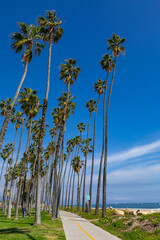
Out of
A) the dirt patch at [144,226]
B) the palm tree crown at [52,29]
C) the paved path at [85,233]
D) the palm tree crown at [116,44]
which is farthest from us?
the palm tree crown at [116,44]

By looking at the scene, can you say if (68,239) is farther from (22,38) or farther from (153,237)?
(22,38)

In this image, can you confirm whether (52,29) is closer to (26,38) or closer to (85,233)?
(26,38)

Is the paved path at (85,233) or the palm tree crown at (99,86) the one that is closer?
the paved path at (85,233)

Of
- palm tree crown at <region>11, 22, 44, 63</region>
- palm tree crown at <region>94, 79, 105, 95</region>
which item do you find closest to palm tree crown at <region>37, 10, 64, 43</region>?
palm tree crown at <region>11, 22, 44, 63</region>

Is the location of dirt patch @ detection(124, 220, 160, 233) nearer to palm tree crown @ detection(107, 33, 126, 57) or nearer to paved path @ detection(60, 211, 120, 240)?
paved path @ detection(60, 211, 120, 240)

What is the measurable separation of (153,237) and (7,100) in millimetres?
30783

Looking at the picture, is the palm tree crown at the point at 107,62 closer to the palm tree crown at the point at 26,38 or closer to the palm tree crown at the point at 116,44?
the palm tree crown at the point at 116,44

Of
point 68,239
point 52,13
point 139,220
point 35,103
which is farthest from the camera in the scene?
point 35,103

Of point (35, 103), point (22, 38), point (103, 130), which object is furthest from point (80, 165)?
point (22, 38)

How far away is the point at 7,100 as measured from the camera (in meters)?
35.4

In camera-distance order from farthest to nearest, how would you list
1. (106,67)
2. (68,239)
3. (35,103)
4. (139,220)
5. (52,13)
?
(106,67) → (35,103) → (52,13) → (139,220) → (68,239)

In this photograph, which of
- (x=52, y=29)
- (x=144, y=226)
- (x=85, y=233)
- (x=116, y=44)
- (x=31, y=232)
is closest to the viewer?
(x=31, y=232)

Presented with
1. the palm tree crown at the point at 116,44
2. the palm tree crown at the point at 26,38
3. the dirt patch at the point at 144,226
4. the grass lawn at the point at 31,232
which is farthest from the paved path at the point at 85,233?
the palm tree crown at the point at 116,44

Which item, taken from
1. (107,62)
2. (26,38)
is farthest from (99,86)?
(26,38)
